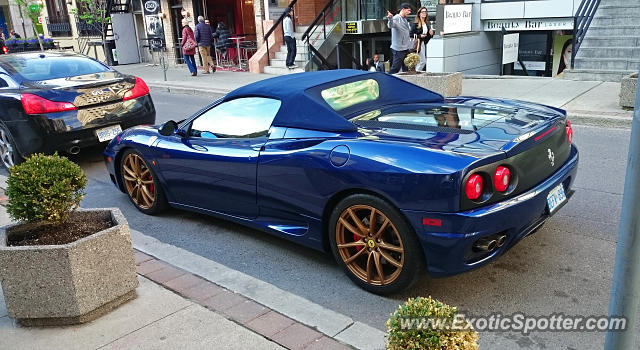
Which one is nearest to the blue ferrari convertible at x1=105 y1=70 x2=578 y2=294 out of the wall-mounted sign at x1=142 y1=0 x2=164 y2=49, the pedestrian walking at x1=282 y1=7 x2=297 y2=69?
the pedestrian walking at x1=282 y1=7 x2=297 y2=69

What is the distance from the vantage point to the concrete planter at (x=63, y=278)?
346 centimetres

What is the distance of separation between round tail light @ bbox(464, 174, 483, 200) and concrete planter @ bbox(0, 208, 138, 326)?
2.26 meters

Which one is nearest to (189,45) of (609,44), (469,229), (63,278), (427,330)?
(609,44)

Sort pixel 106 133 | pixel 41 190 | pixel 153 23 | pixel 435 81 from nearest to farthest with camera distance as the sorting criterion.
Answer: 1. pixel 41 190
2. pixel 106 133
3. pixel 435 81
4. pixel 153 23

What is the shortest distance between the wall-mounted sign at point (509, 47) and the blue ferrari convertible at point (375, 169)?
443 inches

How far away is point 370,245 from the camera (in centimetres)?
381

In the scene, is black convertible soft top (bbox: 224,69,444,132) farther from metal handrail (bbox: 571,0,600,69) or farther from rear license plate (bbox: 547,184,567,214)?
metal handrail (bbox: 571,0,600,69)

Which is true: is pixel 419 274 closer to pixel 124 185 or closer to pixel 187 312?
pixel 187 312

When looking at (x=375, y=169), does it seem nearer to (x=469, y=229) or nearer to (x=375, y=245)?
(x=375, y=245)

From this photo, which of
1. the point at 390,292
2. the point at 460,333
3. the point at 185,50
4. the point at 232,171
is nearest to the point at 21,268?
the point at 232,171

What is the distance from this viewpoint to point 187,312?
144 inches

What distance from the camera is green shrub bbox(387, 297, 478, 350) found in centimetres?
214

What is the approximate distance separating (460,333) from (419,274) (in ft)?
4.86

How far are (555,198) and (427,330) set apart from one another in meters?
2.18
